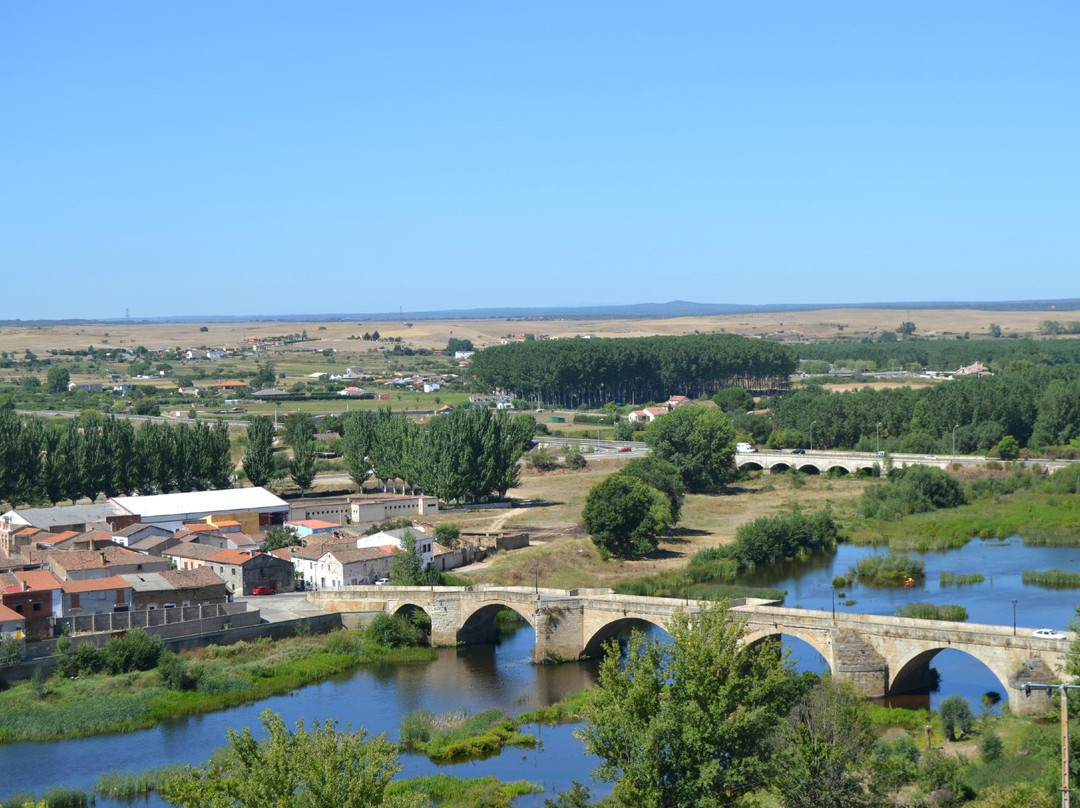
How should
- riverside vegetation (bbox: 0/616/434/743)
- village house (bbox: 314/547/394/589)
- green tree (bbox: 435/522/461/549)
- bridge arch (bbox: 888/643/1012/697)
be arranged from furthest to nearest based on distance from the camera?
green tree (bbox: 435/522/461/549), village house (bbox: 314/547/394/589), riverside vegetation (bbox: 0/616/434/743), bridge arch (bbox: 888/643/1012/697)

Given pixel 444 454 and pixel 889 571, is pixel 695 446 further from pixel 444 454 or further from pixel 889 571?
pixel 889 571

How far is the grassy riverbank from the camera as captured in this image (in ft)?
115

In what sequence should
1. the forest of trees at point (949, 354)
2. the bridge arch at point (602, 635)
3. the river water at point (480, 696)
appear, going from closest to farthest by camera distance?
the river water at point (480, 696) → the bridge arch at point (602, 635) → the forest of trees at point (949, 354)

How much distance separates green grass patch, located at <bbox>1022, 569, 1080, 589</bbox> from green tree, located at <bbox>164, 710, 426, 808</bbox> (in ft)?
108

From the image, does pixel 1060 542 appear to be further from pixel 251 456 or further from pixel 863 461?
pixel 251 456

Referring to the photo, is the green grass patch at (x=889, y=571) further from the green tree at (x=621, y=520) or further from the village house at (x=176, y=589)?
the village house at (x=176, y=589)

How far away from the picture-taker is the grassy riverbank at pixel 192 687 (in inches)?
1375

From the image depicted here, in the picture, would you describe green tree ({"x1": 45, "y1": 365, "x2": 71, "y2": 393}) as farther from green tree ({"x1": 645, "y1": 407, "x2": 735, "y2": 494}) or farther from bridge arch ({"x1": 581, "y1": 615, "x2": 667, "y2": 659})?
bridge arch ({"x1": 581, "y1": 615, "x2": 667, "y2": 659})

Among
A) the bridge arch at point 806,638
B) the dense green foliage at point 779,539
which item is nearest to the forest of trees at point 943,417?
the dense green foliage at point 779,539

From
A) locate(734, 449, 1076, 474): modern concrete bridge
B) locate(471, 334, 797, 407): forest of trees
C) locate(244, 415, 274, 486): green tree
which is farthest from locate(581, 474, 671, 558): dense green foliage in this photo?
locate(471, 334, 797, 407): forest of trees

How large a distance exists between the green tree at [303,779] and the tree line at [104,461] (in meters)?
42.7

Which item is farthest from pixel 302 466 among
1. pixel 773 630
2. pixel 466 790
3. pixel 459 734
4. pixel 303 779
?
pixel 303 779

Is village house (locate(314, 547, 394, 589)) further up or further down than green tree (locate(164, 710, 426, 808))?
further down

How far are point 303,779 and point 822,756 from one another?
993cm
